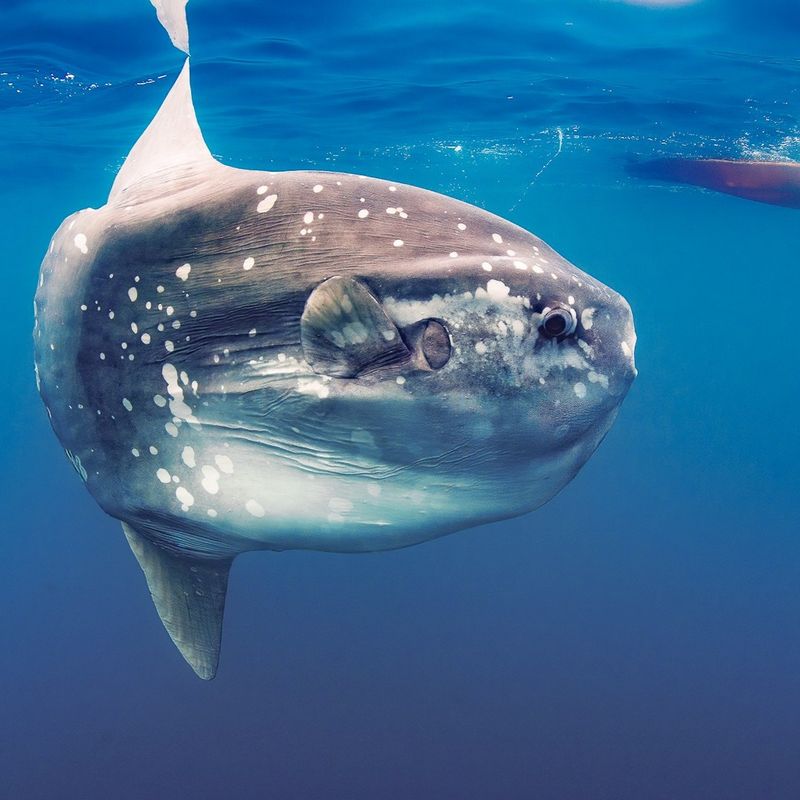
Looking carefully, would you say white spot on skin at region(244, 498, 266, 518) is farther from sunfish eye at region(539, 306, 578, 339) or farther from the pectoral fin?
sunfish eye at region(539, 306, 578, 339)

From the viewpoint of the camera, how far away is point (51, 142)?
15.8m

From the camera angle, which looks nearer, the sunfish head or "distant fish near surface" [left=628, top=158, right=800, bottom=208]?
the sunfish head

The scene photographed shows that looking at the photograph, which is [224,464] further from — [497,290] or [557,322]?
[557,322]

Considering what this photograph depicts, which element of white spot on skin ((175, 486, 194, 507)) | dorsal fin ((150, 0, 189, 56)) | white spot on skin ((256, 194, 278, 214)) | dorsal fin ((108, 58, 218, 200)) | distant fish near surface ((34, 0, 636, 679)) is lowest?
white spot on skin ((175, 486, 194, 507))

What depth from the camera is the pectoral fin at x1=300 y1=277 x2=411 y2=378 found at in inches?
69.1

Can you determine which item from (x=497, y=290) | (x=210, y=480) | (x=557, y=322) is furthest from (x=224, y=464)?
(x=557, y=322)

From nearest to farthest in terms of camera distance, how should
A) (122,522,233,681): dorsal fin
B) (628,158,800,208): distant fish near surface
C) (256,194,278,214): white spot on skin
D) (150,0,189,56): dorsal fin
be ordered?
(256,194,278,214): white spot on skin < (122,522,233,681): dorsal fin < (150,0,189,56): dorsal fin < (628,158,800,208): distant fish near surface

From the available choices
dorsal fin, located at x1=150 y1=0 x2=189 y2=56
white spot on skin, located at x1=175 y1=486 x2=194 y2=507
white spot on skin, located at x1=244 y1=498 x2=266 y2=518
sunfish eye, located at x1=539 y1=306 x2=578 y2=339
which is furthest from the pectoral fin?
dorsal fin, located at x1=150 y1=0 x2=189 y2=56

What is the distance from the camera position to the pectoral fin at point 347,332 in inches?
69.1

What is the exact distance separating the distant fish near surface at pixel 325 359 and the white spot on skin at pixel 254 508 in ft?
0.05

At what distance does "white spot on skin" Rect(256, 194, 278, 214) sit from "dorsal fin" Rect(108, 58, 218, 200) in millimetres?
611

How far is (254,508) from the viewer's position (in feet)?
7.03

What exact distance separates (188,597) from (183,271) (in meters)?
1.35

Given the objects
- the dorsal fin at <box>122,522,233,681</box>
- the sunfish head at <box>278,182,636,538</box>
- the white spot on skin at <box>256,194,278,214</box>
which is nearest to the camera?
the sunfish head at <box>278,182,636,538</box>
